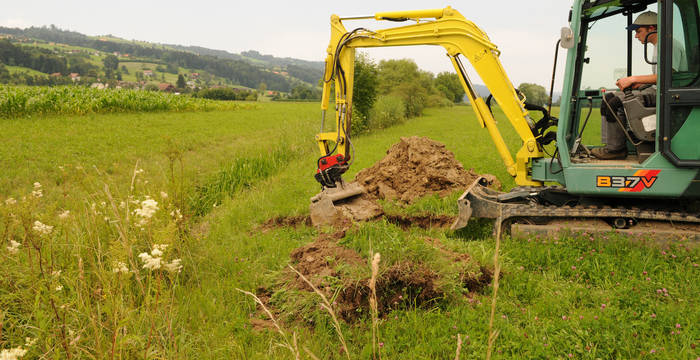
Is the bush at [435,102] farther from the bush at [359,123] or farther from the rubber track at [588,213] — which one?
the rubber track at [588,213]

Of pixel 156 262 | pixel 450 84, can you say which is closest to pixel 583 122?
pixel 156 262

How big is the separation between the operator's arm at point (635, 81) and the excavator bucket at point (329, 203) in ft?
12.7

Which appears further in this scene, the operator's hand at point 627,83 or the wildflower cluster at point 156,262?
the operator's hand at point 627,83

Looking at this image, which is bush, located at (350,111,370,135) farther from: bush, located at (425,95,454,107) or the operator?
bush, located at (425,95,454,107)

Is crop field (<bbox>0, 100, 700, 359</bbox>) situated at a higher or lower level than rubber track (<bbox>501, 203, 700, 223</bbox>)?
lower

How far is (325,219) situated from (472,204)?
2118 mm

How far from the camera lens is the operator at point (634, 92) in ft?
16.1

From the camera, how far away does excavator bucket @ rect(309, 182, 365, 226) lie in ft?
21.3

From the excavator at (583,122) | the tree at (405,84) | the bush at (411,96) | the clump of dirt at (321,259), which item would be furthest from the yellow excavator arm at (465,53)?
the bush at (411,96)

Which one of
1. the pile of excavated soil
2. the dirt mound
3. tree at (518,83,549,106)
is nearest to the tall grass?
the dirt mound

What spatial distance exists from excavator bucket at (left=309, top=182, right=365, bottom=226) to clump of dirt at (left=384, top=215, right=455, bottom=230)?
0.75m

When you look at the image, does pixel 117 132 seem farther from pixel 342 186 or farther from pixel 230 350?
pixel 230 350

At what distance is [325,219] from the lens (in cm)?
655

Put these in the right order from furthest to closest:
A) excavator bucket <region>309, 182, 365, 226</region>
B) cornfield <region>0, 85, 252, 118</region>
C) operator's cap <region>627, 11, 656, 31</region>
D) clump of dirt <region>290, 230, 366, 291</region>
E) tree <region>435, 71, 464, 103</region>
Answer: tree <region>435, 71, 464, 103</region>
cornfield <region>0, 85, 252, 118</region>
excavator bucket <region>309, 182, 365, 226</region>
operator's cap <region>627, 11, 656, 31</region>
clump of dirt <region>290, 230, 366, 291</region>
